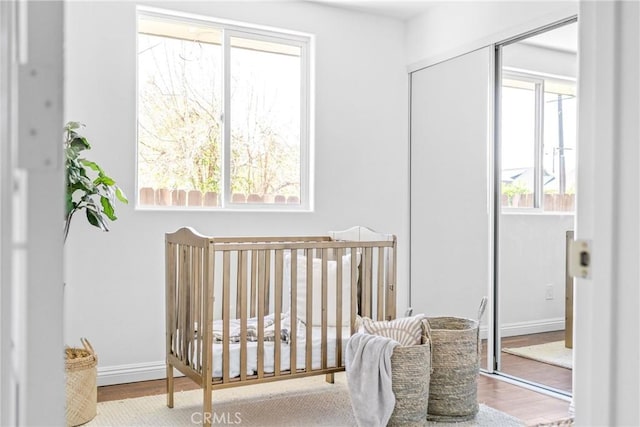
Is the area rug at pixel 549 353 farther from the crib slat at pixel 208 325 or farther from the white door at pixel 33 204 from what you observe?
the white door at pixel 33 204

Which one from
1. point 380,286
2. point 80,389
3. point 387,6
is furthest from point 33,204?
point 387,6

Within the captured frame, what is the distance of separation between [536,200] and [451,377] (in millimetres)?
1248

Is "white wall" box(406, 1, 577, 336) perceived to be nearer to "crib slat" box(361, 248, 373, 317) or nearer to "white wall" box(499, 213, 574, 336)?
A: "white wall" box(499, 213, 574, 336)

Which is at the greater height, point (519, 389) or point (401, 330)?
point (401, 330)

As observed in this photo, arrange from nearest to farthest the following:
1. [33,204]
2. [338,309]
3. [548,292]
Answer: [33,204] → [338,309] → [548,292]

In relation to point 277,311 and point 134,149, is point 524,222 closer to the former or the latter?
point 277,311

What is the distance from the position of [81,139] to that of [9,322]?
218 centimetres

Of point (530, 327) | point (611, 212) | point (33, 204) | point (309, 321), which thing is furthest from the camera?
point (530, 327)

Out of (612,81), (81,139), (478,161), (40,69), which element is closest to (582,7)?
(612,81)

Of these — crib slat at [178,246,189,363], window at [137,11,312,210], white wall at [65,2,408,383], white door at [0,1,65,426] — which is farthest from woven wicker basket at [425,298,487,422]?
white door at [0,1,65,426]

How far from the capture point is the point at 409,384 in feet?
8.68

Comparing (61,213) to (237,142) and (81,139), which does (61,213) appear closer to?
(81,139)

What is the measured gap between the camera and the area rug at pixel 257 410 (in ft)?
9.26

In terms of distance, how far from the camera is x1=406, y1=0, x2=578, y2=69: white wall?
3.32m
